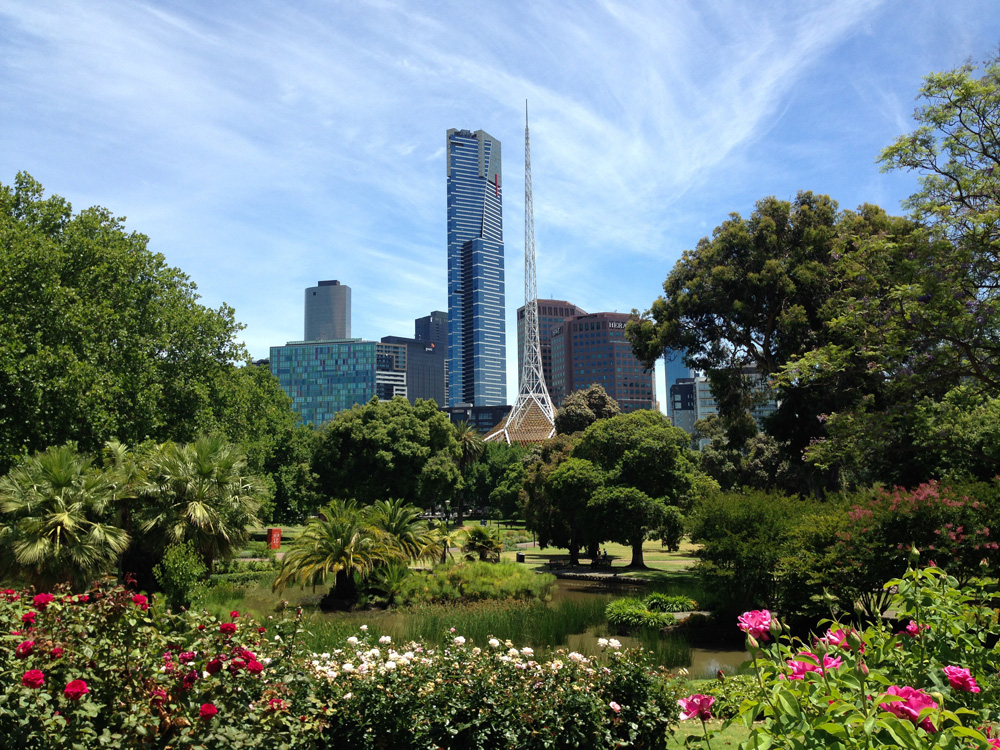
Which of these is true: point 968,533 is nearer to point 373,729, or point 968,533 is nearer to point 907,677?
point 907,677

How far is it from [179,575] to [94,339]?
930cm

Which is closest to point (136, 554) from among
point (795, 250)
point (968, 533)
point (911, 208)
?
point (968, 533)

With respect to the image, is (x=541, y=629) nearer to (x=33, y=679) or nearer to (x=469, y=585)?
(x=469, y=585)

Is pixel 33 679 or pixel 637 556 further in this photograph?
pixel 637 556

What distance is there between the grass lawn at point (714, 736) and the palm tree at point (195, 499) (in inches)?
457

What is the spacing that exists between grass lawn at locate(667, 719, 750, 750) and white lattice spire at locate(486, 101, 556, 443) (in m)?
71.6

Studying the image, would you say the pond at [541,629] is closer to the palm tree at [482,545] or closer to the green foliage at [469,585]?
the green foliage at [469,585]

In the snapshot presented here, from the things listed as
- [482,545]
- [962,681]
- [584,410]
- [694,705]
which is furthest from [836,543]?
[584,410]

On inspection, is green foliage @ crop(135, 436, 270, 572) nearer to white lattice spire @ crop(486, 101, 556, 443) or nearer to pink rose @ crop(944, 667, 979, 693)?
pink rose @ crop(944, 667, 979, 693)

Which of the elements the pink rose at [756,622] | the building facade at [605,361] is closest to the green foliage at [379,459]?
the pink rose at [756,622]

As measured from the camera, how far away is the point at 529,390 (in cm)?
9669

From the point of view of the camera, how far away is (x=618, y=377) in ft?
631

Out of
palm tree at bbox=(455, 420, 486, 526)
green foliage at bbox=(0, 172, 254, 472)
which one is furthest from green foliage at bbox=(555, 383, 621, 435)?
green foliage at bbox=(0, 172, 254, 472)

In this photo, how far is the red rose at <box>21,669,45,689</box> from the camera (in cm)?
394
